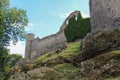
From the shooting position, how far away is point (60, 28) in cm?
4556

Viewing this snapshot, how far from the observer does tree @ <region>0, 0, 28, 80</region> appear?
30.5m

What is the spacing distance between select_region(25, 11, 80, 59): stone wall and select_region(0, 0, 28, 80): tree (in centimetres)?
1102

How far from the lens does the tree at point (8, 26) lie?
3055cm

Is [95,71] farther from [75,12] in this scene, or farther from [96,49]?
[75,12]

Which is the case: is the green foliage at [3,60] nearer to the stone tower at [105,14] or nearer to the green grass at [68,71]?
the stone tower at [105,14]

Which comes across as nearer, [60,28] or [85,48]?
[85,48]

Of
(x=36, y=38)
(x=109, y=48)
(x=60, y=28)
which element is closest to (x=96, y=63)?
(x=109, y=48)

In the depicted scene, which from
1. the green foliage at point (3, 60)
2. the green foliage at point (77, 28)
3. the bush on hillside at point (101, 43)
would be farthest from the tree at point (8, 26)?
the bush on hillside at point (101, 43)

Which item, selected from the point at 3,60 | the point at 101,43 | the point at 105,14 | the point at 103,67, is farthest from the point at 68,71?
the point at 3,60

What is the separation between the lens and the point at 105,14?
26.8 m

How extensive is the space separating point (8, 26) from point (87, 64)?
48.0ft

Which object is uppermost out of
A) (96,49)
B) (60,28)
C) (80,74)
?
(60,28)

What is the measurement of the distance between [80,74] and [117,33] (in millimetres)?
3978

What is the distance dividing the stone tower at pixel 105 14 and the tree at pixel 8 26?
746 cm
